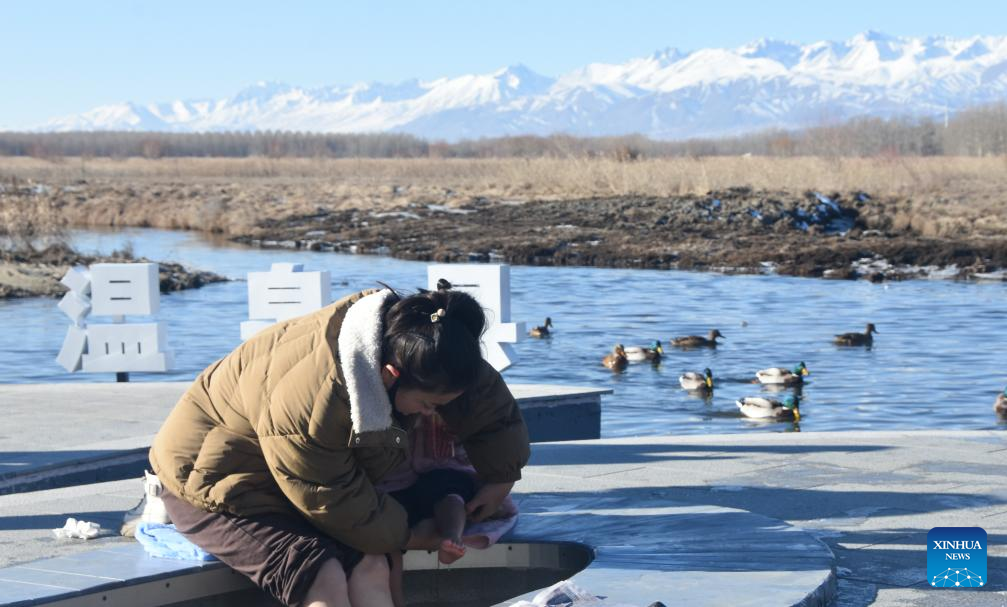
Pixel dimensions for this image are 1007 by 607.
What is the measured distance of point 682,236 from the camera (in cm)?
3469

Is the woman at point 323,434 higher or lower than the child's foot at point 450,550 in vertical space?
higher

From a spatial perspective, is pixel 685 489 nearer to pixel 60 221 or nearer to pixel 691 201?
pixel 60 221

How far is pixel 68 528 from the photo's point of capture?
17.9ft

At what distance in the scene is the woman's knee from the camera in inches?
164

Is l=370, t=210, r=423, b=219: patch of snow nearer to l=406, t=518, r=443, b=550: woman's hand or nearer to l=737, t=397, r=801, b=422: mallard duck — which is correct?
l=737, t=397, r=801, b=422: mallard duck

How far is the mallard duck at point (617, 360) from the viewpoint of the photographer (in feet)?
54.5

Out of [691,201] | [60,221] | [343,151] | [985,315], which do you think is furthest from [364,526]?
[343,151]

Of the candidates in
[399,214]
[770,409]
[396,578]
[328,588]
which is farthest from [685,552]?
[399,214]

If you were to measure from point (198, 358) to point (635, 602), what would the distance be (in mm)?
13615

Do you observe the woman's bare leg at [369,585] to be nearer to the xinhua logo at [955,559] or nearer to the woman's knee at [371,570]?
the woman's knee at [371,570]

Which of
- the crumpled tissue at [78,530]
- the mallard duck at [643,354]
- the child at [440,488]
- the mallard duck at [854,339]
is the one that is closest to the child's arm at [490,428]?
the child at [440,488]

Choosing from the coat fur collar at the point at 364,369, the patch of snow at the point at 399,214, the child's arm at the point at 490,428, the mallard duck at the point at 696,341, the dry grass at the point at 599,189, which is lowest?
the mallard duck at the point at 696,341

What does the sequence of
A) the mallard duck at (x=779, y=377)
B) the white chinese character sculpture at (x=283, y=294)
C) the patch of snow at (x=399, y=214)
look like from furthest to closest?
the patch of snow at (x=399, y=214) < the mallard duck at (x=779, y=377) < the white chinese character sculpture at (x=283, y=294)

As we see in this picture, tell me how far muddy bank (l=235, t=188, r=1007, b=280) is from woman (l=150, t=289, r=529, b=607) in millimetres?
25122
